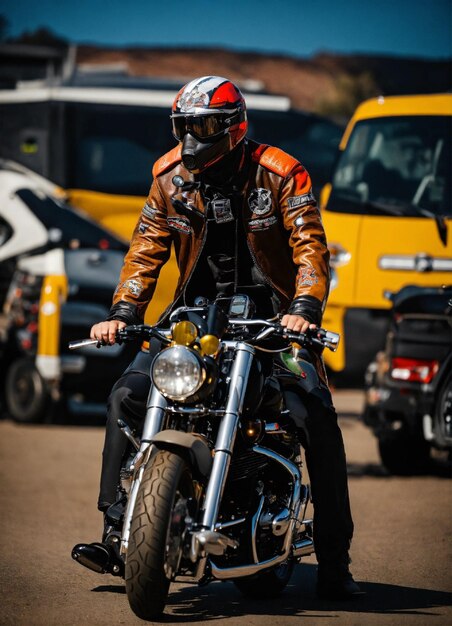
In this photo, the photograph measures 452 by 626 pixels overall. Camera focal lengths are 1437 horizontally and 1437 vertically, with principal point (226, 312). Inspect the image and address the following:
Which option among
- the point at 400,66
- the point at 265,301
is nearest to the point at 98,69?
the point at 265,301

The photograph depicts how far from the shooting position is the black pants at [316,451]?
225 inches

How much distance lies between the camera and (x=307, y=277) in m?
5.84

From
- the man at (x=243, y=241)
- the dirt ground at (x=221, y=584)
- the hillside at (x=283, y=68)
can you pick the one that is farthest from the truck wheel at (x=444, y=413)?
the hillside at (x=283, y=68)

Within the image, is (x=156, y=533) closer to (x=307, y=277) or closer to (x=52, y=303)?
(x=307, y=277)

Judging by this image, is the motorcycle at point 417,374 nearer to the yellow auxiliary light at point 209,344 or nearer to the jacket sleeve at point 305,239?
the jacket sleeve at point 305,239

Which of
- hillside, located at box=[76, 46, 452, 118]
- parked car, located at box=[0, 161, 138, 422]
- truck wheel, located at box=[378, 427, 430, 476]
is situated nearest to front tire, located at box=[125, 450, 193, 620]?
truck wheel, located at box=[378, 427, 430, 476]

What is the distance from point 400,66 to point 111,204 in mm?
52413

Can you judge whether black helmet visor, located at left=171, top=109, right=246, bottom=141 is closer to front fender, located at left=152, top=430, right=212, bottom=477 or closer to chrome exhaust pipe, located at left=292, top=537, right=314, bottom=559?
front fender, located at left=152, top=430, right=212, bottom=477

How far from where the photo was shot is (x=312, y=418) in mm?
5844

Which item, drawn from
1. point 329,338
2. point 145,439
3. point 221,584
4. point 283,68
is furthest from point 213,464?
point 283,68

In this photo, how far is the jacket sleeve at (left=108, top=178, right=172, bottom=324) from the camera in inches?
239

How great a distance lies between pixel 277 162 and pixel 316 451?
1.22 meters

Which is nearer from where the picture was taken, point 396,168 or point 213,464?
point 213,464

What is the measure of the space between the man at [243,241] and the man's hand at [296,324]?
0.26 meters
